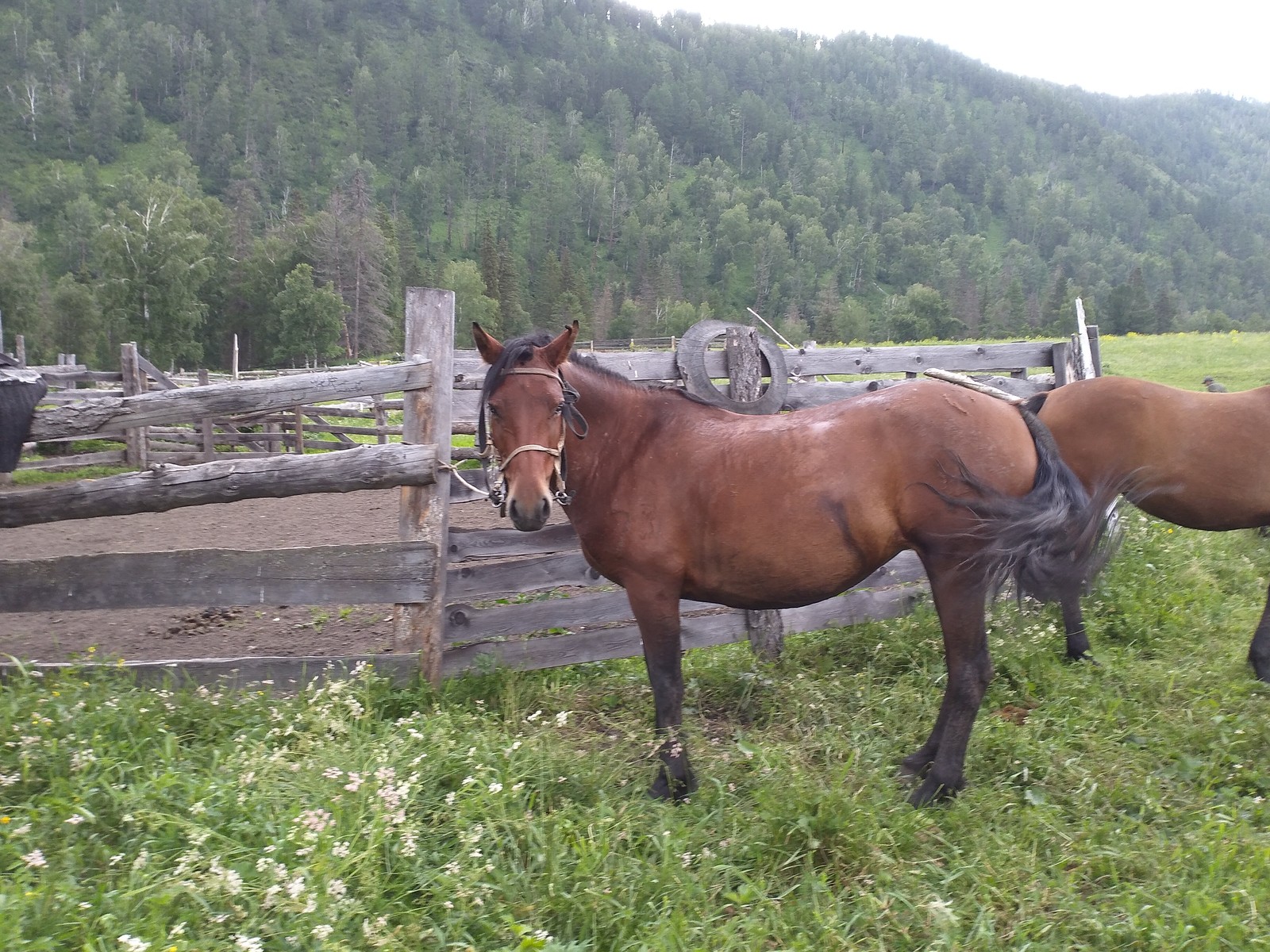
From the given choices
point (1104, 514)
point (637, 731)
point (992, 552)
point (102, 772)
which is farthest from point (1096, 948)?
point (102, 772)

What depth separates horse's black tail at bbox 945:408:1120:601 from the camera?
331 cm

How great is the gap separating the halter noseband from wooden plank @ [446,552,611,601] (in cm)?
103

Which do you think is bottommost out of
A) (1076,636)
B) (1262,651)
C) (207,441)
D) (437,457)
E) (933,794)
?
(207,441)

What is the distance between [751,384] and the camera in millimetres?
5168

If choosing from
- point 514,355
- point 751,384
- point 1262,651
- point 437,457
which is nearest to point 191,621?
point 437,457

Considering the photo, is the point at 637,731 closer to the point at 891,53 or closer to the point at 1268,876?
the point at 1268,876

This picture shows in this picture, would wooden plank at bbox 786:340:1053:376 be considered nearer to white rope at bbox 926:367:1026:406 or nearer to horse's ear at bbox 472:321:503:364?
white rope at bbox 926:367:1026:406

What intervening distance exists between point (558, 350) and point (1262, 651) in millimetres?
4646

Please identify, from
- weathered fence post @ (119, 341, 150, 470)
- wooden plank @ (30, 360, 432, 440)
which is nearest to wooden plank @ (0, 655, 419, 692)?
wooden plank @ (30, 360, 432, 440)

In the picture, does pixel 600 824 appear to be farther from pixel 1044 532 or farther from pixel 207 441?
pixel 207 441

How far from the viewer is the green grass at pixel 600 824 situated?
2379mm

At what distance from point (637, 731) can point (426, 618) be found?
1397mm

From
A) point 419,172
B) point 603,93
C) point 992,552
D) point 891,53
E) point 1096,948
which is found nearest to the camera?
point 1096,948

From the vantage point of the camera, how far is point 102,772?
2.90m
